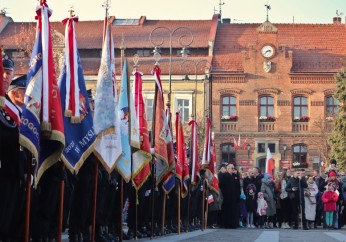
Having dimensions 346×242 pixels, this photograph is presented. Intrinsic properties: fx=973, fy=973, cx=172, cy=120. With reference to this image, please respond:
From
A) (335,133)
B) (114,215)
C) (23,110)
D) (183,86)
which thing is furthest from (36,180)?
(183,86)

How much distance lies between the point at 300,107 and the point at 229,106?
472cm

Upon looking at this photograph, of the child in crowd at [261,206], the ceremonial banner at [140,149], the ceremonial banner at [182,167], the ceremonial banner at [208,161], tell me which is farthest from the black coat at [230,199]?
the ceremonial banner at [140,149]

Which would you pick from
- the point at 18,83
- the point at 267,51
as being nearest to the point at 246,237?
the point at 18,83

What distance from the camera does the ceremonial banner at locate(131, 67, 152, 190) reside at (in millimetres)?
15583

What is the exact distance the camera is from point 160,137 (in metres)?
18.0

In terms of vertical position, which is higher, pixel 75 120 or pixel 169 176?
pixel 75 120

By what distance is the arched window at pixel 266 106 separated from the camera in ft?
213

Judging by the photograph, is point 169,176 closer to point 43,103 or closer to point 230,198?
point 230,198

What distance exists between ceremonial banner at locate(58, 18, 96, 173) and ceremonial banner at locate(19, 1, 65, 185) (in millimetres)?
966

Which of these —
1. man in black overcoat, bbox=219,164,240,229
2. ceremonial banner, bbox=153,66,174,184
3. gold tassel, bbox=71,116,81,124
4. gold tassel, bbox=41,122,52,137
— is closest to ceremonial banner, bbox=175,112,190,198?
ceremonial banner, bbox=153,66,174,184

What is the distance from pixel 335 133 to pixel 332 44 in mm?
12076

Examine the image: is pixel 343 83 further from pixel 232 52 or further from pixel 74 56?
pixel 74 56

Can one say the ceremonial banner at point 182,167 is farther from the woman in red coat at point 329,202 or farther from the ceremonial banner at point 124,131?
the woman in red coat at point 329,202

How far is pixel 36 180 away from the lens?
32.6ft
